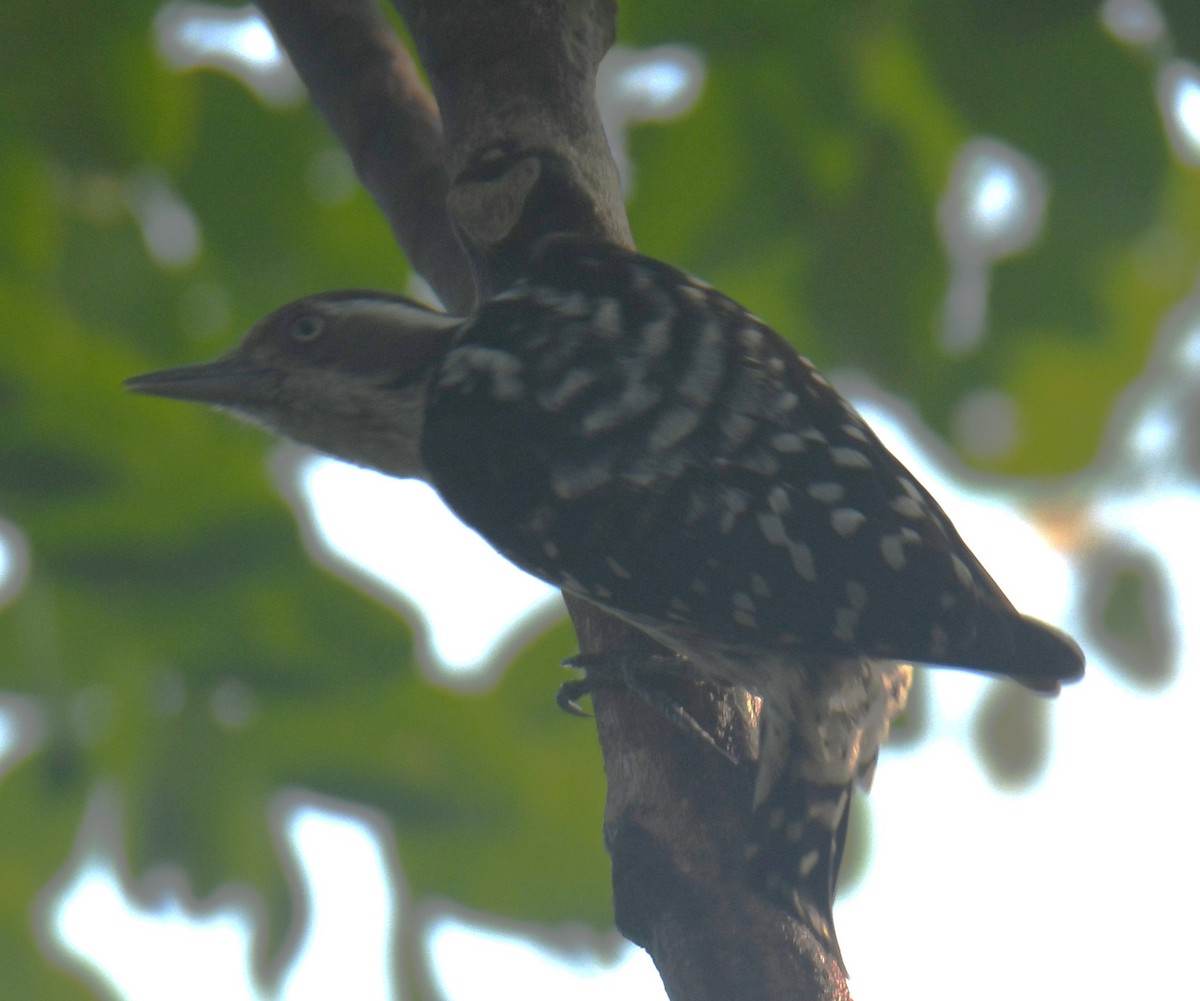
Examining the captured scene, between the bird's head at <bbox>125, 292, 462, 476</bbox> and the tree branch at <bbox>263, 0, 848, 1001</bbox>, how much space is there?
0.16 metres

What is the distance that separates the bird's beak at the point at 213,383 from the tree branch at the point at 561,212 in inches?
19.3

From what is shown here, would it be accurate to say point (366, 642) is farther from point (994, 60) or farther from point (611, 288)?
point (994, 60)

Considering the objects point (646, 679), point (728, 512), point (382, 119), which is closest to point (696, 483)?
point (728, 512)

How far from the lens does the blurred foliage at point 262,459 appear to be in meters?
2.90

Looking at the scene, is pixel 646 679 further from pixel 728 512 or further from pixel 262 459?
pixel 262 459

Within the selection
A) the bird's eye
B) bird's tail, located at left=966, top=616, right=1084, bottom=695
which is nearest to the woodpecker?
bird's tail, located at left=966, top=616, right=1084, bottom=695

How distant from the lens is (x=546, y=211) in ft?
10.1

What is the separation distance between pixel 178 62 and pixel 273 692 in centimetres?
145

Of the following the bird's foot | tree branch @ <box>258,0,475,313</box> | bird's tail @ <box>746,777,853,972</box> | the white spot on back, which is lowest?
bird's tail @ <box>746,777,853,972</box>

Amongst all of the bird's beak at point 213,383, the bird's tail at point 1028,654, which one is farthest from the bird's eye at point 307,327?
the bird's tail at point 1028,654

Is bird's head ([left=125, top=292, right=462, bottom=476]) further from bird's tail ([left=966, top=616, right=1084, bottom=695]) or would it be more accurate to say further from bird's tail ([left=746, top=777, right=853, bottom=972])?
bird's tail ([left=966, top=616, right=1084, bottom=695])

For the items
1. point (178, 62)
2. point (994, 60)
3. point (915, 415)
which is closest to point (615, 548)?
point (915, 415)

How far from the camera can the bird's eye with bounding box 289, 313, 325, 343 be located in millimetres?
3361

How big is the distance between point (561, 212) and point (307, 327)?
739mm
